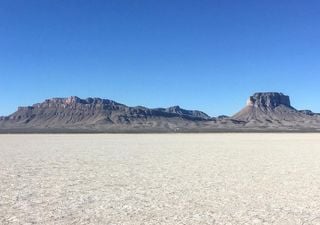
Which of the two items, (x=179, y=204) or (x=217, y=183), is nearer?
(x=179, y=204)

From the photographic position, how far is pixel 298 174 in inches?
567

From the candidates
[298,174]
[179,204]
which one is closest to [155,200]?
[179,204]

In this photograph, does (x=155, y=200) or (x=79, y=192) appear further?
(x=79, y=192)

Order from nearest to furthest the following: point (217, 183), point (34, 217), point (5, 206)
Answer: point (34, 217), point (5, 206), point (217, 183)

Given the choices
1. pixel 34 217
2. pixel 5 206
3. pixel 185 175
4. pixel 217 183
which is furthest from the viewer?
pixel 185 175

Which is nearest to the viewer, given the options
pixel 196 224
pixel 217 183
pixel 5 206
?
pixel 196 224

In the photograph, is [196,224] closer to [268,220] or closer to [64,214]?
[268,220]

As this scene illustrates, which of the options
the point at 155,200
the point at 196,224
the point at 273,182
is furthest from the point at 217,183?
the point at 196,224

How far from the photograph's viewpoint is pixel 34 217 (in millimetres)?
8055

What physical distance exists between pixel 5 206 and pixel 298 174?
370 inches

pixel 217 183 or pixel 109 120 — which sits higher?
pixel 109 120

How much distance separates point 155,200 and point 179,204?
69 cm

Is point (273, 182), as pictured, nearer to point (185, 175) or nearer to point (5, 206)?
point (185, 175)

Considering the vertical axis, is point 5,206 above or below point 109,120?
below
